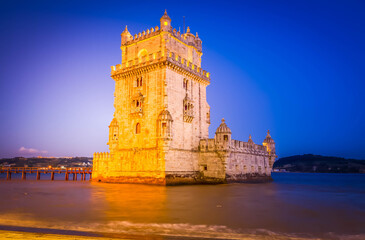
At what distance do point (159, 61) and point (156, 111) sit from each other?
5961 mm

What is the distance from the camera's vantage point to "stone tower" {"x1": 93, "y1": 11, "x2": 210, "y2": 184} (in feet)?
108

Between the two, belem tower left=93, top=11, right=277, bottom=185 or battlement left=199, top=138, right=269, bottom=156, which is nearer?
belem tower left=93, top=11, right=277, bottom=185

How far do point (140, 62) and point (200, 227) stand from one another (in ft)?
93.5

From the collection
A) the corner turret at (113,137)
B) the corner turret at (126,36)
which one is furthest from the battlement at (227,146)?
the corner turret at (126,36)

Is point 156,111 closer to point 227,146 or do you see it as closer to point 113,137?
point 113,137

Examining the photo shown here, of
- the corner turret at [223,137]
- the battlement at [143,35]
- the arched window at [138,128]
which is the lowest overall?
the corner turret at [223,137]

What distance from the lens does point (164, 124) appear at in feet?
106

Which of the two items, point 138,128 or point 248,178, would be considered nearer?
point 138,128

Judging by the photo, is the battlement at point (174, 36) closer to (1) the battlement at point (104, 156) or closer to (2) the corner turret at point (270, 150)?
(1) the battlement at point (104, 156)

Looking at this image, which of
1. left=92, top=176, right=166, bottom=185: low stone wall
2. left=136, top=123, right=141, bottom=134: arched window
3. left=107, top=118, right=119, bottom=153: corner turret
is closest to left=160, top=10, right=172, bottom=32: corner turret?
left=136, top=123, right=141, bottom=134: arched window

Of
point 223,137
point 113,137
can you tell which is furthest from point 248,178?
point 113,137

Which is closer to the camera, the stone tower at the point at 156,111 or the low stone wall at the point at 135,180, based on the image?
the low stone wall at the point at 135,180

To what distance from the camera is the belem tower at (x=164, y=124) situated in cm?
3322

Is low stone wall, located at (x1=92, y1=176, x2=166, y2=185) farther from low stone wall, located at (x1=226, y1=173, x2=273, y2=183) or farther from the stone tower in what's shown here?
low stone wall, located at (x1=226, y1=173, x2=273, y2=183)
